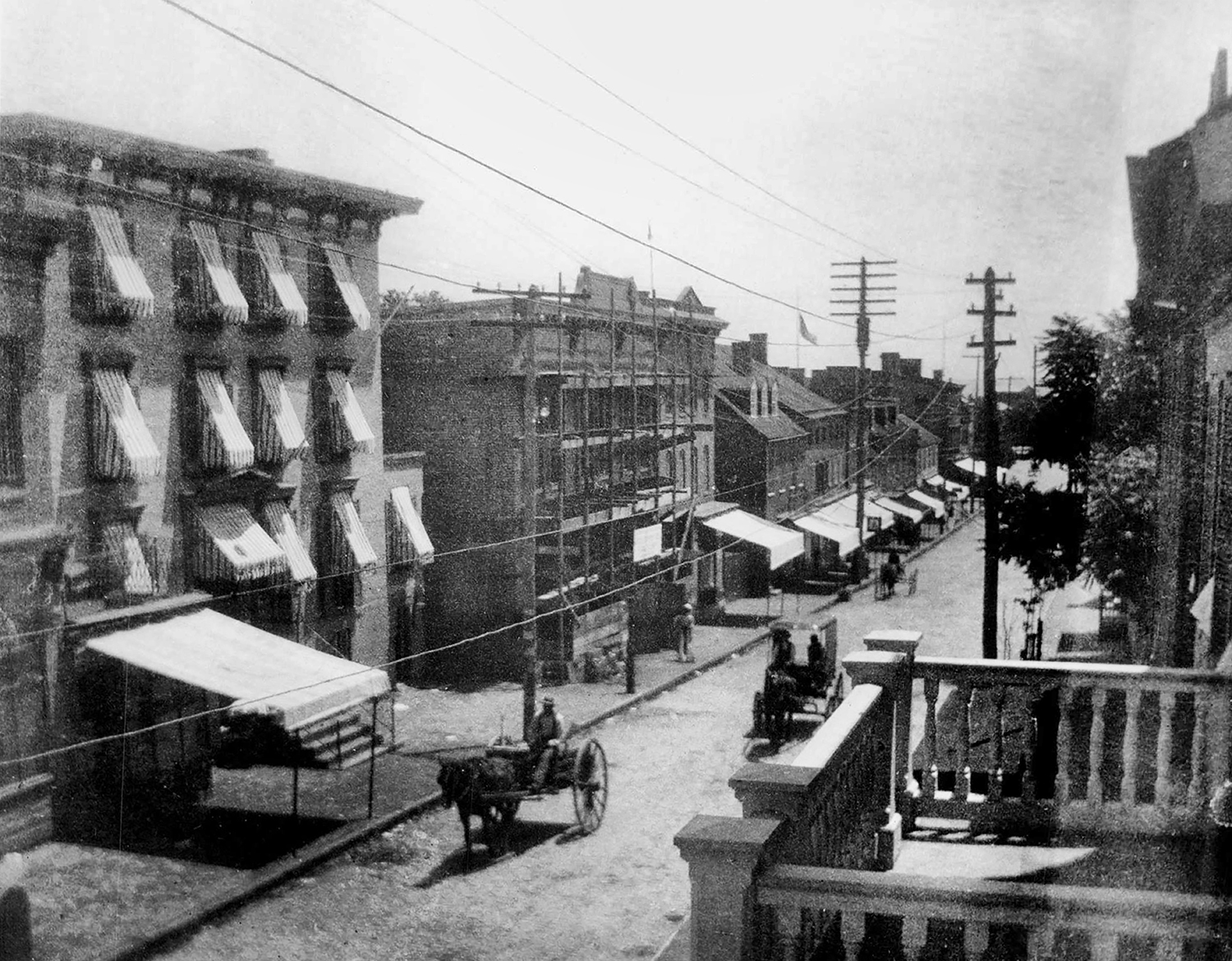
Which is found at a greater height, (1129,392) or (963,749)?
(1129,392)

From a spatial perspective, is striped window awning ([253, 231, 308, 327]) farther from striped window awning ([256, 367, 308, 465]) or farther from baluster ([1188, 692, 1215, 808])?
baluster ([1188, 692, 1215, 808])

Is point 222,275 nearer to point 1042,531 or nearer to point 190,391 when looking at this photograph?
point 190,391

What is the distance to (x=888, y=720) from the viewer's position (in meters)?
6.49

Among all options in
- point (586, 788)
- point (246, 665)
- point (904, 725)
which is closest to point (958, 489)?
point (586, 788)

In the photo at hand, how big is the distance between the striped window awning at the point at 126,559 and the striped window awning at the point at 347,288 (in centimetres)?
650

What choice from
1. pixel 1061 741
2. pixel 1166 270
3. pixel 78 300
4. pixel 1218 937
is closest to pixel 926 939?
pixel 1218 937

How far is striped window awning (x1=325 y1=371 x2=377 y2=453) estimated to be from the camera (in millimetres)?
21953

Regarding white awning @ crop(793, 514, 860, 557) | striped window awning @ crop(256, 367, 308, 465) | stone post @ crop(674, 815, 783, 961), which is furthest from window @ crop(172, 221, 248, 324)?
white awning @ crop(793, 514, 860, 557)

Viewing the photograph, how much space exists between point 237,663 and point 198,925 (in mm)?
3858

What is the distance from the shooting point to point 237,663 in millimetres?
14453

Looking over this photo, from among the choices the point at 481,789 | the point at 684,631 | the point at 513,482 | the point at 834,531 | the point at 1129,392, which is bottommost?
the point at 684,631

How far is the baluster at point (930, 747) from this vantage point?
6793 millimetres

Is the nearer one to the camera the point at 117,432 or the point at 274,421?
the point at 117,432

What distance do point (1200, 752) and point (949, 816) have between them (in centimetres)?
152
